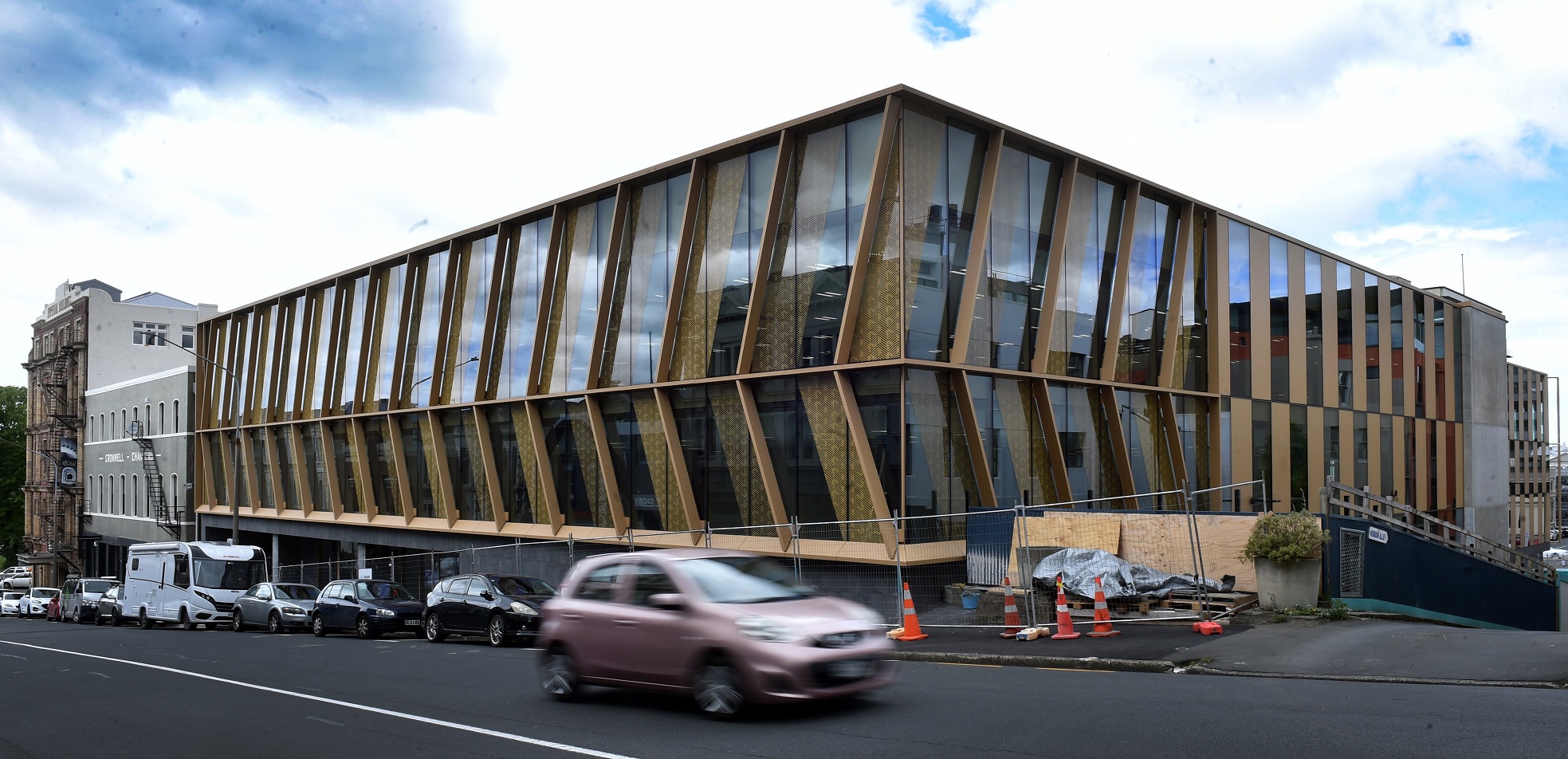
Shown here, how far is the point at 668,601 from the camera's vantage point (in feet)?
32.6

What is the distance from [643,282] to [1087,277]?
10.3m

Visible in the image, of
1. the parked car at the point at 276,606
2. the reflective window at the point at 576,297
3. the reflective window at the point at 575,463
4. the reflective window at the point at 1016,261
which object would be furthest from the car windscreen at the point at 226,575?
the reflective window at the point at 1016,261

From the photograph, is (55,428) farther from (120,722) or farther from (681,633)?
(681,633)

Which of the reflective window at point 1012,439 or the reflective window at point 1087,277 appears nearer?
the reflective window at point 1012,439

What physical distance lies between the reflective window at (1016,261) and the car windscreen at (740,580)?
489 inches

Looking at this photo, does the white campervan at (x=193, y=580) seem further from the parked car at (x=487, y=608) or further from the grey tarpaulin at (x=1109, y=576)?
the grey tarpaulin at (x=1109, y=576)

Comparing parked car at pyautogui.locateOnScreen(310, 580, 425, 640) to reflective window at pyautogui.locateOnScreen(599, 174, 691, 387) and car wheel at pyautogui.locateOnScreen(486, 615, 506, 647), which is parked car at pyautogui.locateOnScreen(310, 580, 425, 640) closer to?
car wheel at pyautogui.locateOnScreen(486, 615, 506, 647)

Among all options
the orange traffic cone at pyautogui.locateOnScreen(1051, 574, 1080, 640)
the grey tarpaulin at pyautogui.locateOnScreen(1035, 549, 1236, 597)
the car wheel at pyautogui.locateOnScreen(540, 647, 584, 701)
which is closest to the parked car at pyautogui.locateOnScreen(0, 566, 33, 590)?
the grey tarpaulin at pyautogui.locateOnScreen(1035, 549, 1236, 597)

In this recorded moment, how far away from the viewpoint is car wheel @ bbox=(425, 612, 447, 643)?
22047 mm

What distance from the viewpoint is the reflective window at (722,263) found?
23.8 meters

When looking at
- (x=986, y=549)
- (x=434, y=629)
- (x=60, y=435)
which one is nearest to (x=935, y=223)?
(x=986, y=549)

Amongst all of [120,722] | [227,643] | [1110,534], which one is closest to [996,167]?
[1110,534]

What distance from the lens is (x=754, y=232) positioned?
77.7 ft

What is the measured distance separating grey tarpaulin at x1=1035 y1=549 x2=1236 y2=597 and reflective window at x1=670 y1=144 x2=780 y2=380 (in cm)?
894
